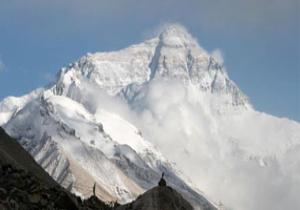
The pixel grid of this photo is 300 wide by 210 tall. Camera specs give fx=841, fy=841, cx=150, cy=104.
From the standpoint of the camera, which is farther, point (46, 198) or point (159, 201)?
point (46, 198)

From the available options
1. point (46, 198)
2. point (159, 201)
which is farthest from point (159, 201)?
point (46, 198)

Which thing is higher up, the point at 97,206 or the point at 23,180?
the point at 97,206

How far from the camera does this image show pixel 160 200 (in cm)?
8762

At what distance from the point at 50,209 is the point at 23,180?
77.6 feet

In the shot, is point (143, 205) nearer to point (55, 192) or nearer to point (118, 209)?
point (118, 209)

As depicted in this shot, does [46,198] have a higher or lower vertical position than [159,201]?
higher

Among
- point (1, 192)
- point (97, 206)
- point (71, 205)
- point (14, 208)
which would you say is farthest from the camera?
point (97, 206)

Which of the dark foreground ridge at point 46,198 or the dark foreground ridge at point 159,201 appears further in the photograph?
the dark foreground ridge at point 46,198

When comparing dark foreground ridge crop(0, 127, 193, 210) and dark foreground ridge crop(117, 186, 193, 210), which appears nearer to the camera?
dark foreground ridge crop(117, 186, 193, 210)

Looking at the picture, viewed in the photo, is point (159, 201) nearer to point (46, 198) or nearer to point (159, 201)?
point (159, 201)

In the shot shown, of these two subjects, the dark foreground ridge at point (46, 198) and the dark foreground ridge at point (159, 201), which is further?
the dark foreground ridge at point (46, 198)

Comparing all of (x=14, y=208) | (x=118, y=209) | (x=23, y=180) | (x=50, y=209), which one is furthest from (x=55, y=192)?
(x=118, y=209)

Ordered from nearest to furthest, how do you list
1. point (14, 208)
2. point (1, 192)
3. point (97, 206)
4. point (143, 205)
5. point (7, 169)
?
point (143, 205) < point (14, 208) < point (1, 192) < point (7, 169) < point (97, 206)

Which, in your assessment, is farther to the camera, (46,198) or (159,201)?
(46,198)
